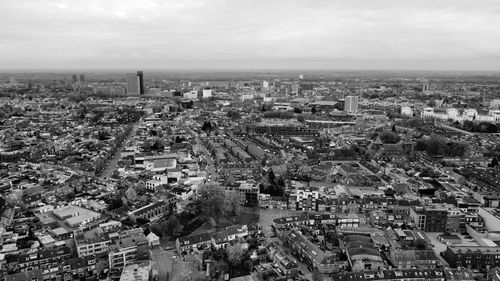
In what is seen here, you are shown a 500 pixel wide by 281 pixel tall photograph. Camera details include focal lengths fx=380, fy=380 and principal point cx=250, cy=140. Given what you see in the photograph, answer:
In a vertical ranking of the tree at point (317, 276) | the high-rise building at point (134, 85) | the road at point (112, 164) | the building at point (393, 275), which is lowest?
the tree at point (317, 276)

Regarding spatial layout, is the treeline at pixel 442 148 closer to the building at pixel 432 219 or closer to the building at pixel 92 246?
the building at pixel 432 219

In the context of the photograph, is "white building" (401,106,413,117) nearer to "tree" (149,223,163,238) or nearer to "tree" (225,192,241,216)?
"tree" (225,192,241,216)

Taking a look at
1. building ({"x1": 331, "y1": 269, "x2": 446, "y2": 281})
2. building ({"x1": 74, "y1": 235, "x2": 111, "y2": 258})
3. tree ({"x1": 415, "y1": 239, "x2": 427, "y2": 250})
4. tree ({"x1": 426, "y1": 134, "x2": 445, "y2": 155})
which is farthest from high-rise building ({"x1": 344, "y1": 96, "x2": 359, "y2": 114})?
building ({"x1": 74, "y1": 235, "x2": 111, "y2": 258})

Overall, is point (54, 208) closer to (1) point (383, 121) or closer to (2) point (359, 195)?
(2) point (359, 195)

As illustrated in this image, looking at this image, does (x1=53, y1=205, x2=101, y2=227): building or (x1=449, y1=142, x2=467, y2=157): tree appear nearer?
(x1=53, y1=205, x2=101, y2=227): building

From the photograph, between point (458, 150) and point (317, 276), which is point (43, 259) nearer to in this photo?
point (317, 276)

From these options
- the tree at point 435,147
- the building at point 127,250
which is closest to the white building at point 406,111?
the tree at point 435,147

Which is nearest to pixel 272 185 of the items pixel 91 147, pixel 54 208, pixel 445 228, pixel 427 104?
pixel 445 228

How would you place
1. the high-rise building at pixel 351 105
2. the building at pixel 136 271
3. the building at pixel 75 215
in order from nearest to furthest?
1. the building at pixel 136 271
2. the building at pixel 75 215
3. the high-rise building at pixel 351 105
